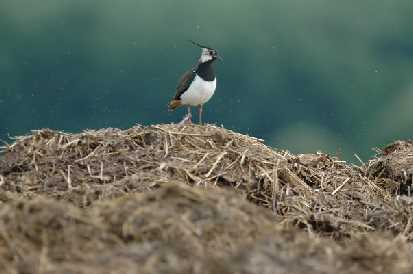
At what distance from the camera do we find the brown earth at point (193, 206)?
12.3 feet

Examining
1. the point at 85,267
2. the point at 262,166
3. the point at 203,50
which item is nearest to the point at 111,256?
the point at 85,267

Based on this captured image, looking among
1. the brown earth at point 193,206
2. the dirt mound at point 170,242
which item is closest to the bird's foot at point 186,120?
the brown earth at point 193,206

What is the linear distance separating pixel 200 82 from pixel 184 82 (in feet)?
0.79

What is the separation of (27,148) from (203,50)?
3822mm

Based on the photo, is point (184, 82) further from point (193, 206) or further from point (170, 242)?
point (170, 242)

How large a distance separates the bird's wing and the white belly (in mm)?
49

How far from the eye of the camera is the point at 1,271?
3.98 metres

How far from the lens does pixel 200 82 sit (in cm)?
1061

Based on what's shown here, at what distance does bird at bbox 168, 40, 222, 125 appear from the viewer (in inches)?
419

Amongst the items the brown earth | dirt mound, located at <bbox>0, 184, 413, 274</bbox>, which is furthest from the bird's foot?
dirt mound, located at <bbox>0, 184, 413, 274</bbox>

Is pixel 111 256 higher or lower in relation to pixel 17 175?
lower

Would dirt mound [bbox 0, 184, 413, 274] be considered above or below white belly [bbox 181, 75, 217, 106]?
below

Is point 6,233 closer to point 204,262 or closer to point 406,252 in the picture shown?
point 204,262

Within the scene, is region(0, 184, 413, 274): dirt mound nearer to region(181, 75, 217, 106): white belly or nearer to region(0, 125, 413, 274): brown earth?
region(0, 125, 413, 274): brown earth
